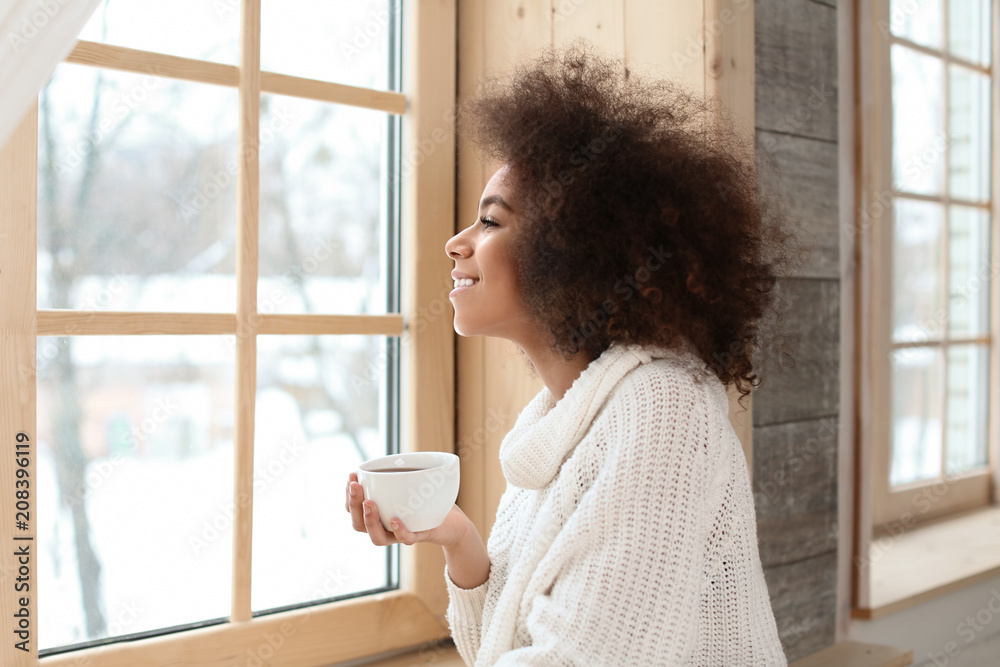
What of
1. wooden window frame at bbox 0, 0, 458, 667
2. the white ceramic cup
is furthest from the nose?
wooden window frame at bbox 0, 0, 458, 667

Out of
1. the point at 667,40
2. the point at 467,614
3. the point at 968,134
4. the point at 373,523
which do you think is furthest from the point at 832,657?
the point at 968,134

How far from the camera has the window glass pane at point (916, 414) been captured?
6.25ft

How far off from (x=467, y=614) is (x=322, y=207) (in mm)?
706

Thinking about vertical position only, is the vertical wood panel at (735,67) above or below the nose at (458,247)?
above

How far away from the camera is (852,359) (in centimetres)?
138

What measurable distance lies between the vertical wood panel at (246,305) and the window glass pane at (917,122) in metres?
1.44

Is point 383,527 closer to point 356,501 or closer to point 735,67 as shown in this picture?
point 356,501

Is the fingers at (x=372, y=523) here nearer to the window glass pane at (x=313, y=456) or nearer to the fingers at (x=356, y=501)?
the fingers at (x=356, y=501)

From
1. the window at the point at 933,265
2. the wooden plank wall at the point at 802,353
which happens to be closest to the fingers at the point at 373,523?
the wooden plank wall at the point at 802,353

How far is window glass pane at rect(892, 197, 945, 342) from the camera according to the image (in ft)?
6.22

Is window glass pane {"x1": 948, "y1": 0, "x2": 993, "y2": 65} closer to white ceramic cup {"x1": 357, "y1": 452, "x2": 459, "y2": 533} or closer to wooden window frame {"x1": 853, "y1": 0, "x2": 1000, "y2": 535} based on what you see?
wooden window frame {"x1": 853, "y1": 0, "x2": 1000, "y2": 535}

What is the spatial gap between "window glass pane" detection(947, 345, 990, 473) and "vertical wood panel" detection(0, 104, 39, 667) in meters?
2.07

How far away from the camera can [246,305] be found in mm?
1203

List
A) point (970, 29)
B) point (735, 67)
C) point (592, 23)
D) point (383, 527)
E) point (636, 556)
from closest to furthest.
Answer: point (636, 556) < point (383, 527) < point (735, 67) < point (592, 23) < point (970, 29)
